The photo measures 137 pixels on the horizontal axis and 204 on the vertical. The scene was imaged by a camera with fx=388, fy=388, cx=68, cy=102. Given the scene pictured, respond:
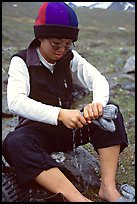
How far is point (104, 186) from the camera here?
161 cm

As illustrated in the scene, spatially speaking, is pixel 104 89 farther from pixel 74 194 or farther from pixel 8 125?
pixel 8 125

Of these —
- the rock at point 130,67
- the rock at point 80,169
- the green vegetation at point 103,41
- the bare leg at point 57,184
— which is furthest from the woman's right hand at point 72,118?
the rock at point 130,67

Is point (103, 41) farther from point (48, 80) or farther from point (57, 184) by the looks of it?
point (57, 184)

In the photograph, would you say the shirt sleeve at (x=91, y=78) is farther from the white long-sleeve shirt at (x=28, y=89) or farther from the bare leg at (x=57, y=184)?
the bare leg at (x=57, y=184)

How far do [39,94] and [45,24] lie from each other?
1.02ft

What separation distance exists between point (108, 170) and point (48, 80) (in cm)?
47

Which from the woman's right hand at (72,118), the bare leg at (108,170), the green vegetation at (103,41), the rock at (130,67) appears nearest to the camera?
the woman's right hand at (72,118)

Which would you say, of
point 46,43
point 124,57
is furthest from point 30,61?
point 124,57

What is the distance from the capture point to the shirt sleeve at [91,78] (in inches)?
67.5

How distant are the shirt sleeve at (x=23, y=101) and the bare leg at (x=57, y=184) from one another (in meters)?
0.20

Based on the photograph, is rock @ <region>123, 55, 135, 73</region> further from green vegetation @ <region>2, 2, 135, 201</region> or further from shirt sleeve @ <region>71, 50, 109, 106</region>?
shirt sleeve @ <region>71, 50, 109, 106</region>

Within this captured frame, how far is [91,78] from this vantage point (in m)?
1.83

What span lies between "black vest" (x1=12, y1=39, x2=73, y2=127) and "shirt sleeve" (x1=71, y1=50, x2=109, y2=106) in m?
0.07

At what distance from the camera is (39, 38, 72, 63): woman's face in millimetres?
1626
